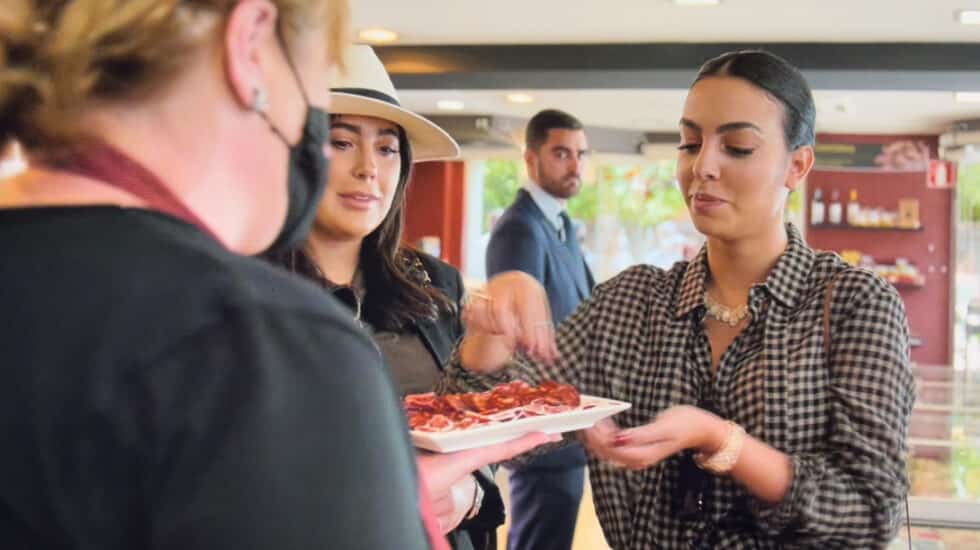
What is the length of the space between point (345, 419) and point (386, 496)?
0.05 m

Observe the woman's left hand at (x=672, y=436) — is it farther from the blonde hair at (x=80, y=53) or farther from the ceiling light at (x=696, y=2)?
the ceiling light at (x=696, y=2)

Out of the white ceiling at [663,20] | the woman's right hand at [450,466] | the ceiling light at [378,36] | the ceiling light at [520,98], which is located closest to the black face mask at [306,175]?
the woman's right hand at [450,466]

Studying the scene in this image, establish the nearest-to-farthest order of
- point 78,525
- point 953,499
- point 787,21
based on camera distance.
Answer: point 78,525, point 953,499, point 787,21

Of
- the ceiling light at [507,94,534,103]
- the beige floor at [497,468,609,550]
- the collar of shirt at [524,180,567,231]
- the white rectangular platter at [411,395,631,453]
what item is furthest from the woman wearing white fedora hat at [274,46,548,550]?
the ceiling light at [507,94,534,103]

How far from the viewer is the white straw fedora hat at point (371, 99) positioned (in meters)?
1.66

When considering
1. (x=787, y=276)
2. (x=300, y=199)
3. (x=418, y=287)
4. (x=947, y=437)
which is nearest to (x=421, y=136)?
(x=418, y=287)

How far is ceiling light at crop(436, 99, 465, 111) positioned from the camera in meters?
8.07

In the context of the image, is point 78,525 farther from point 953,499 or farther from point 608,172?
point 608,172

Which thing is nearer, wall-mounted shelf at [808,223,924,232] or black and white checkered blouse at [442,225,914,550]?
black and white checkered blouse at [442,225,914,550]

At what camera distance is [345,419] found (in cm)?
55

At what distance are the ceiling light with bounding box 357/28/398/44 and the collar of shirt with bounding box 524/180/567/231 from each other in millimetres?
2153

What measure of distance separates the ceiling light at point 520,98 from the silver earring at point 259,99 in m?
7.20

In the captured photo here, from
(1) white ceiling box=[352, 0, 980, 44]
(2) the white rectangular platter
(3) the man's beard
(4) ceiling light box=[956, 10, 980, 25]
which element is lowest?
(2) the white rectangular platter

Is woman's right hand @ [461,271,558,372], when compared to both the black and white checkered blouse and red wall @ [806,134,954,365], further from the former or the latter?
red wall @ [806,134,954,365]
